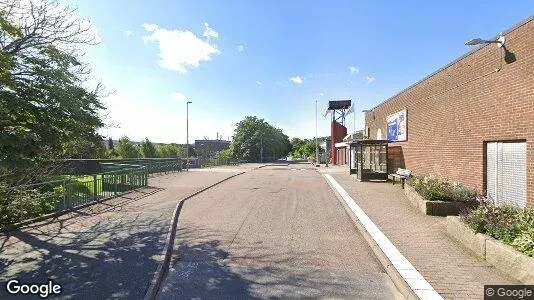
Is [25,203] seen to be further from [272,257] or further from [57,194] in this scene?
[272,257]

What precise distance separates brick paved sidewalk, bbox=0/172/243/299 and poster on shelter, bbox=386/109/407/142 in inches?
545

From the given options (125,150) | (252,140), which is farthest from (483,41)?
(252,140)

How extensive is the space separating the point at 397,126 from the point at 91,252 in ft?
60.0

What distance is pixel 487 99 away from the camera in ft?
36.2

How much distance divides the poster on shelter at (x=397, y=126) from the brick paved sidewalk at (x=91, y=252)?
13.8 m

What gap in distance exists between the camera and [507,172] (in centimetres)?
1009

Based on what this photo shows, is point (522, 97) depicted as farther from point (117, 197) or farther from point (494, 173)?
point (117, 197)

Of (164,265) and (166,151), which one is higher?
(166,151)

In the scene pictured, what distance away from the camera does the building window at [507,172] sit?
30.7 feet

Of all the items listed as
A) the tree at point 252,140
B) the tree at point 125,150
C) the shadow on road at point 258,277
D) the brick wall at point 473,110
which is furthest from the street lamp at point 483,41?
the tree at point 252,140

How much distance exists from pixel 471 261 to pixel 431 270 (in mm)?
936

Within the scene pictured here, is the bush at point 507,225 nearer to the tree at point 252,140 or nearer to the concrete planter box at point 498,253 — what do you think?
the concrete planter box at point 498,253

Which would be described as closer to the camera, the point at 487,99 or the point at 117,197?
the point at 487,99

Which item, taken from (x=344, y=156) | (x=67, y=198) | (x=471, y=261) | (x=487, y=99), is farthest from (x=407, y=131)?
(x=344, y=156)
